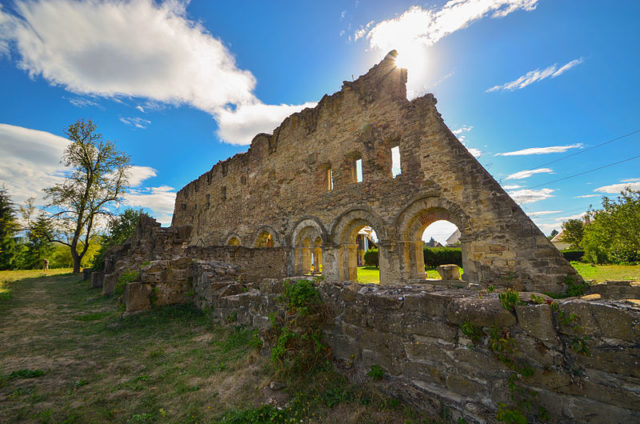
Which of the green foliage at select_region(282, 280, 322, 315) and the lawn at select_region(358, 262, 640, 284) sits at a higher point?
the green foliage at select_region(282, 280, 322, 315)

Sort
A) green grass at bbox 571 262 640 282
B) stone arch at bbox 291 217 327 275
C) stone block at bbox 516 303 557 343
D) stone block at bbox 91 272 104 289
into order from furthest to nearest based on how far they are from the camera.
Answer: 1. stone arch at bbox 291 217 327 275
2. stone block at bbox 91 272 104 289
3. green grass at bbox 571 262 640 282
4. stone block at bbox 516 303 557 343

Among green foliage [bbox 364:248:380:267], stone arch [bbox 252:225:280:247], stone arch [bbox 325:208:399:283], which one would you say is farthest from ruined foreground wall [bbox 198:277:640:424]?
green foliage [bbox 364:248:380:267]

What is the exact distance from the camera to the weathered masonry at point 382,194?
7.74 m

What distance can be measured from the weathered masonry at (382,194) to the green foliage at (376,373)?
6399mm

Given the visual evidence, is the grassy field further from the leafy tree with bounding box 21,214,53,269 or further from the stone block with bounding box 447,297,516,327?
the leafy tree with bounding box 21,214,53,269

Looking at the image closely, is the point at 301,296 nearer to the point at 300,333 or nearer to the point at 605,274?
the point at 300,333

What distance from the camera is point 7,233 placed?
24.6m

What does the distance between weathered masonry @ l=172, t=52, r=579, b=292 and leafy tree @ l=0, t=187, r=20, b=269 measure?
72.8ft

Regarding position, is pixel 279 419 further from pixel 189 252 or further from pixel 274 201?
pixel 274 201

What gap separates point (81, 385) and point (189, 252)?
7.50m

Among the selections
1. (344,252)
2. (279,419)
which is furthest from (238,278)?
(344,252)

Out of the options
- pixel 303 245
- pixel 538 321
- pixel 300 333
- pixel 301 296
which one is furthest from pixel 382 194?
pixel 538 321

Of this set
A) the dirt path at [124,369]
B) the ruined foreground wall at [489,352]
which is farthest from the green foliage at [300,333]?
the dirt path at [124,369]

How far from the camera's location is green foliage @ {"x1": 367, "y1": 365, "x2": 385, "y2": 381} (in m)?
2.92
